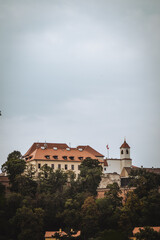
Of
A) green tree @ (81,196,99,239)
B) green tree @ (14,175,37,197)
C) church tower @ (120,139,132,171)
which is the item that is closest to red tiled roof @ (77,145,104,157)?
church tower @ (120,139,132,171)

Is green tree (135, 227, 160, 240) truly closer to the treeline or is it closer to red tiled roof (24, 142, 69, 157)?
the treeline

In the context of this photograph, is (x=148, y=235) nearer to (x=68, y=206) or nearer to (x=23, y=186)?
(x=68, y=206)

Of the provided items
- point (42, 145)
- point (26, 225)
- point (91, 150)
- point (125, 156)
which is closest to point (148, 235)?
point (26, 225)

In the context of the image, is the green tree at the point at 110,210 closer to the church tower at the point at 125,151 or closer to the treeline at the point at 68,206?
the treeline at the point at 68,206

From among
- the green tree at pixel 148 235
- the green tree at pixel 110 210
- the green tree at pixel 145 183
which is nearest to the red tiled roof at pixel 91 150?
the green tree at pixel 145 183

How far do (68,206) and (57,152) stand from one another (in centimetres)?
2359

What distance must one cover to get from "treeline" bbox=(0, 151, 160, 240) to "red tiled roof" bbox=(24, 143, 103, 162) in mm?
10166

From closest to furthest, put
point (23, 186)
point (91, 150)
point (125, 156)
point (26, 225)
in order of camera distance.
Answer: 1. point (26, 225)
2. point (23, 186)
3. point (125, 156)
4. point (91, 150)

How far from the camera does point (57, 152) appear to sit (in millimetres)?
86438

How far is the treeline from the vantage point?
54.9m

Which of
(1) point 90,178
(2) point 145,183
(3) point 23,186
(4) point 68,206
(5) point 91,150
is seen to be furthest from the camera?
(5) point 91,150

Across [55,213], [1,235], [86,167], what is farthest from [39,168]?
[1,235]

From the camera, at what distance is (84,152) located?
89312mm

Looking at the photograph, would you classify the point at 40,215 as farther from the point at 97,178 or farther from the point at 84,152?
the point at 84,152
